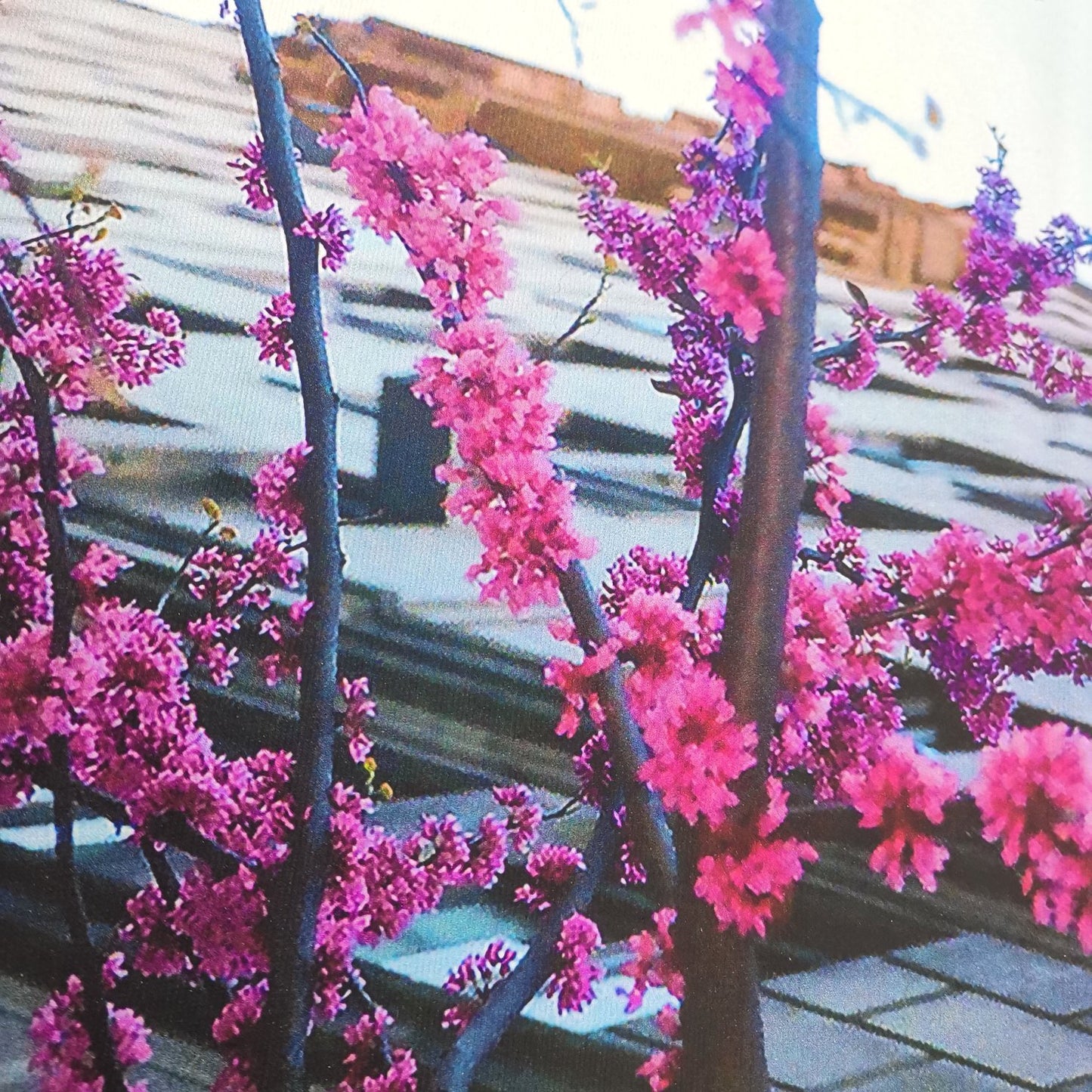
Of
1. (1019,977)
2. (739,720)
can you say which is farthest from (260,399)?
(1019,977)

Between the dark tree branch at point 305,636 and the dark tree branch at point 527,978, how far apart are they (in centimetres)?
12

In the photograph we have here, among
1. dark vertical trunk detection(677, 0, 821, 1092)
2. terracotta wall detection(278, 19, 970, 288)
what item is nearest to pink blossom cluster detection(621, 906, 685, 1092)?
dark vertical trunk detection(677, 0, 821, 1092)

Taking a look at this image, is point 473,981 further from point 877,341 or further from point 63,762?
point 877,341

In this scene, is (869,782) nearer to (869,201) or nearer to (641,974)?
(641,974)

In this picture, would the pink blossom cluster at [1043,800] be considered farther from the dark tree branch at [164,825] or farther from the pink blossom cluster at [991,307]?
the dark tree branch at [164,825]

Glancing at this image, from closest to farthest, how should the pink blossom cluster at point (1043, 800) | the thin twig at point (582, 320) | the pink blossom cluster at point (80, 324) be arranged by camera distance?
the pink blossom cluster at point (1043, 800), the pink blossom cluster at point (80, 324), the thin twig at point (582, 320)

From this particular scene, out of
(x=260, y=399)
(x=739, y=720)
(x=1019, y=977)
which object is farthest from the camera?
(x=1019, y=977)

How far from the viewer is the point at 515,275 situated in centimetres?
103

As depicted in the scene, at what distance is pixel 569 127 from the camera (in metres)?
1.07

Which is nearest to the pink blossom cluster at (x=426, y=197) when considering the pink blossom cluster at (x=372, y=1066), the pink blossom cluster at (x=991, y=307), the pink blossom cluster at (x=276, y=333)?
the pink blossom cluster at (x=276, y=333)

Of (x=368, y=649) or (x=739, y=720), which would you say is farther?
(x=368, y=649)

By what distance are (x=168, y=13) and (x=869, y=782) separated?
2.99 ft

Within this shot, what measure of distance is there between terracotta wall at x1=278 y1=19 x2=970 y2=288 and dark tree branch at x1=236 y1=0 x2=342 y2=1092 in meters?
0.05

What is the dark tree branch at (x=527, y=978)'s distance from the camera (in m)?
0.91
